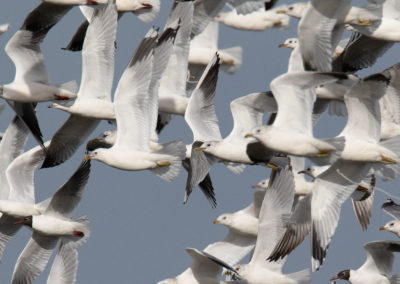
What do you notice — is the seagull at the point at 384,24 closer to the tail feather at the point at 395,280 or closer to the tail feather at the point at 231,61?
the tail feather at the point at 395,280

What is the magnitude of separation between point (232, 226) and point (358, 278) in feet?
5.66

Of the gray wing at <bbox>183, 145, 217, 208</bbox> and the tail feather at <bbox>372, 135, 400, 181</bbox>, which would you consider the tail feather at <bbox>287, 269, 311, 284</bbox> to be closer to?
the tail feather at <bbox>372, 135, 400, 181</bbox>

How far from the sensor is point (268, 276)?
17.5m

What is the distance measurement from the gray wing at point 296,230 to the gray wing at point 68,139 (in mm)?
3500

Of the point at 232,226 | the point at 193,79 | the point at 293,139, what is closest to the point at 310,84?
the point at 293,139

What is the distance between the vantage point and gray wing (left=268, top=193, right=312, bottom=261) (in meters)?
17.0

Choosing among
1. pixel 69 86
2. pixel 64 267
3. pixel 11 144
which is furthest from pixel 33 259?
pixel 69 86

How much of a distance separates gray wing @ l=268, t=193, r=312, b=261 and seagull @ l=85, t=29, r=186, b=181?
1.49 metres

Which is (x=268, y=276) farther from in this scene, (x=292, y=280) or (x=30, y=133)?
(x=30, y=133)

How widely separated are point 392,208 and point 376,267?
1.00 metres

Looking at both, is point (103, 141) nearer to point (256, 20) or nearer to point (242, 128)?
point (242, 128)

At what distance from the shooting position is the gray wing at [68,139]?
762 inches

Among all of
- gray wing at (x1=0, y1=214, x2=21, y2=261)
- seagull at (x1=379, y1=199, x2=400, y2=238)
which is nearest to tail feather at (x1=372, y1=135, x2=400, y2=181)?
seagull at (x1=379, y1=199, x2=400, y2=238)

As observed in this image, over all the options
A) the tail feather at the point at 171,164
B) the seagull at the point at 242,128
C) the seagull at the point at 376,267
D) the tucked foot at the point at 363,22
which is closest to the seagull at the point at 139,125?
the tail feather at the point at 171,164
